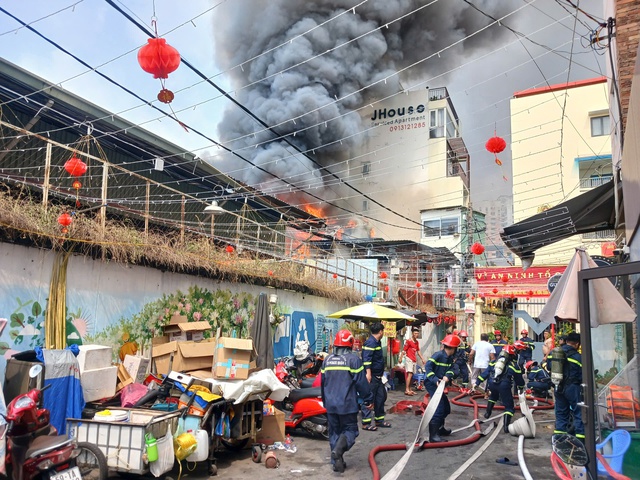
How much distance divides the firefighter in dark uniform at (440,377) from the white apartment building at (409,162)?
33.1m

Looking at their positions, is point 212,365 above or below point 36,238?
below

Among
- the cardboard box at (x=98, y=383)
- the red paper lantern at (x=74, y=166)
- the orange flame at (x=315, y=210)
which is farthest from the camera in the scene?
the orange flame at (x=315, y=210)

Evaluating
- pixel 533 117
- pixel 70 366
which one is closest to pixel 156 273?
pixel 70 366

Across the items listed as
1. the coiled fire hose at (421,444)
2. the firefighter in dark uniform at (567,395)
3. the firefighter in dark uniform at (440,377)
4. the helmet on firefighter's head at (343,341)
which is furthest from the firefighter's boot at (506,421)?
the helmet on firefighter's head at (343,341)

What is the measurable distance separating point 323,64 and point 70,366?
23.3m

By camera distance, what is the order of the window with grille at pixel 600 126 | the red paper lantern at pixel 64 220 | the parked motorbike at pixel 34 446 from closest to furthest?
the parked motorbike at pixel 34 446
the red paper lantern at pixel 64 220
the window with grille at pixel 600 126

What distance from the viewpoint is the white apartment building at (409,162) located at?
142ft

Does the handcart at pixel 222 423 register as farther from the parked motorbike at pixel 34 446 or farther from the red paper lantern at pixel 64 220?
the red paper lantern at pixel 64 220

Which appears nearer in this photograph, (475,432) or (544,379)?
(475,432)

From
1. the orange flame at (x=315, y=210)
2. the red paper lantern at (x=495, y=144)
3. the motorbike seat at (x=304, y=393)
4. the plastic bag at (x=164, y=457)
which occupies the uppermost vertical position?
the orange flame at (x=315, y=210)

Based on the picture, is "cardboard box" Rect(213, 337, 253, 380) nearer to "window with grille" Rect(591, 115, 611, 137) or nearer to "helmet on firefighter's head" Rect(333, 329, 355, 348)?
"helmet on firefighter's head" Rect(333, 329, 355, 348)

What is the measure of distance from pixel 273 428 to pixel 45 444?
4013mm

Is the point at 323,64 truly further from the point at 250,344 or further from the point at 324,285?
the point at 250,344

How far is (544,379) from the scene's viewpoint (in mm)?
11500
